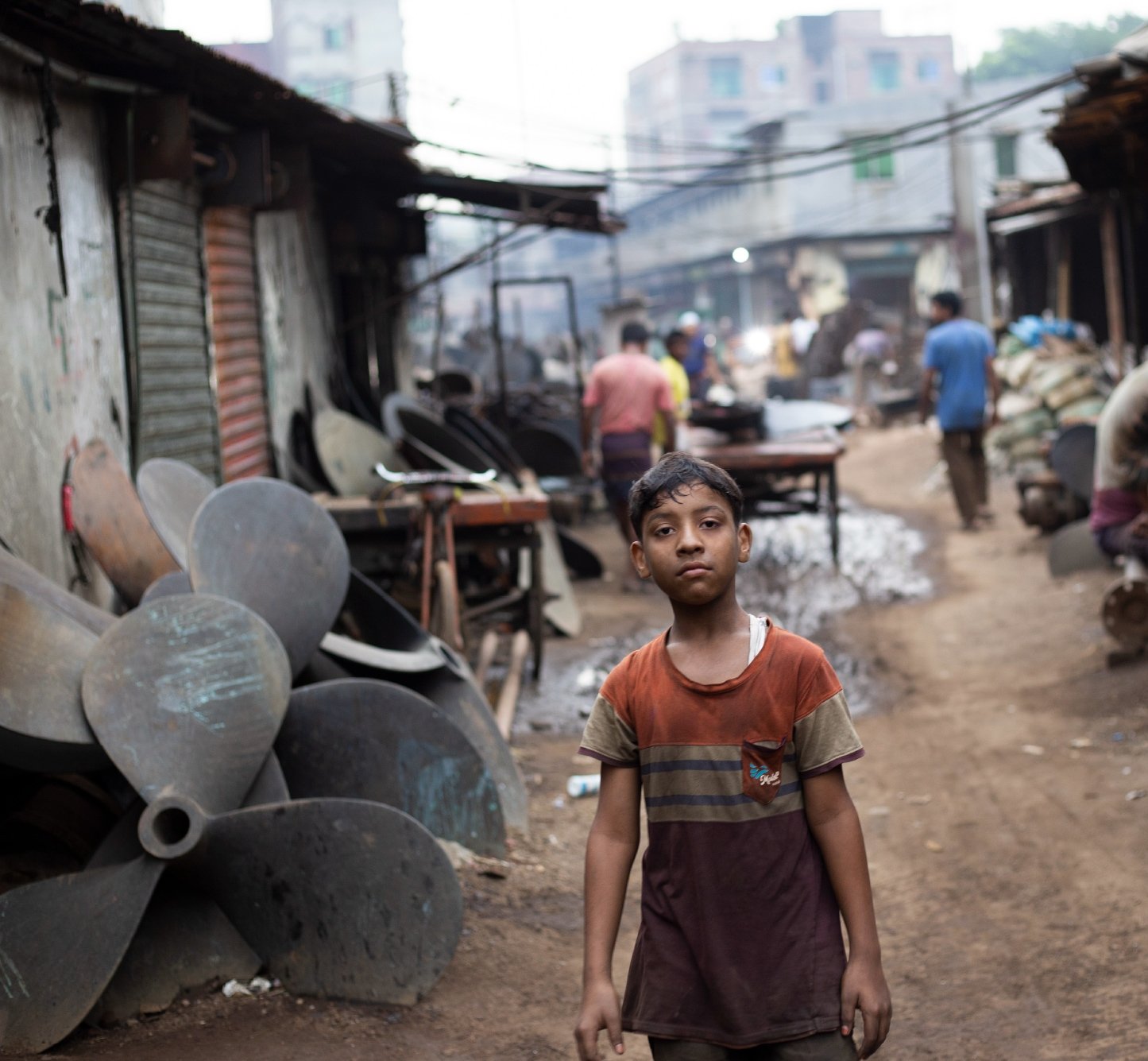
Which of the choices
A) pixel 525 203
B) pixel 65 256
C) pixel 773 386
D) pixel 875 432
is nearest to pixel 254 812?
pixel 65 256

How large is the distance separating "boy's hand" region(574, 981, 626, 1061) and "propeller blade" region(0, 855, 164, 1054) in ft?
5.37

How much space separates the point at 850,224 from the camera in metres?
38.2

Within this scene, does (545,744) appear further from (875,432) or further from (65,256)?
(875,432)

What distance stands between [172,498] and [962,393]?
318 inches

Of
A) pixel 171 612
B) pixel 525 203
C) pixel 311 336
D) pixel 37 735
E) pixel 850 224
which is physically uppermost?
pixel 850 224

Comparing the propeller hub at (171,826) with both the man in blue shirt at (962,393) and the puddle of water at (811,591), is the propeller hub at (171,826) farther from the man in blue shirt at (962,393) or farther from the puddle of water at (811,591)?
the man in blue shirt at (962,393)

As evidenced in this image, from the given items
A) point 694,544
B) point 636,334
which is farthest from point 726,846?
point 636,334

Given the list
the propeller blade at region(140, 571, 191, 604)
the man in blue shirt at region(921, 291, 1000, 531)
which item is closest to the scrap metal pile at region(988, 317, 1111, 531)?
the man in blue shirt at region(921, 291, 1000, 531)

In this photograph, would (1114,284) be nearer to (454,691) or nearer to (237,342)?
(237,342)

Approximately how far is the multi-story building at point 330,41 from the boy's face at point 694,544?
43251 mm

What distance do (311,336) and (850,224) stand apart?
100 ft

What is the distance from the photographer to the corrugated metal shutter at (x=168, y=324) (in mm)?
6340

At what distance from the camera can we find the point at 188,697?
3.75 m

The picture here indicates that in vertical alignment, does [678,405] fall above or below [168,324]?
below
